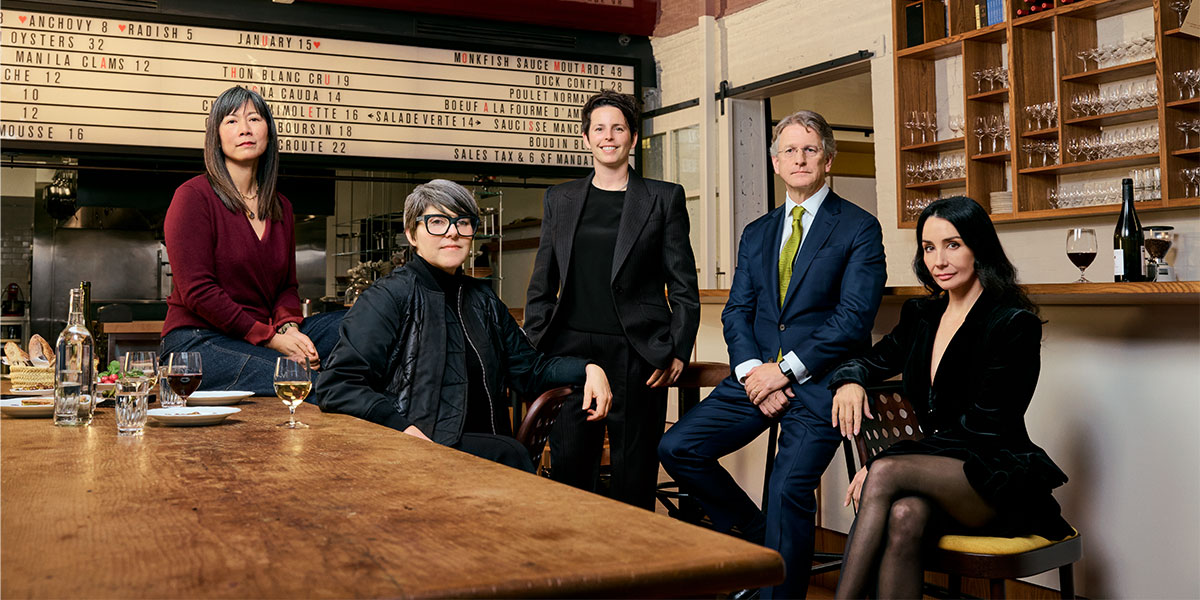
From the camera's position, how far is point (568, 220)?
9.95ft

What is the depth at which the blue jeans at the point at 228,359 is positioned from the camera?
2.47 meters

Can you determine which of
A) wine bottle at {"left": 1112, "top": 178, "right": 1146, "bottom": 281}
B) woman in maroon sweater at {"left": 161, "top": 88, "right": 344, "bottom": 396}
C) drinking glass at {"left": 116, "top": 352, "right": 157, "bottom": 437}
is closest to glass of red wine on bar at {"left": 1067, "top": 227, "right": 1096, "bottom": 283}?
wine bottle at {"left": 1112, "top": 178, "right": 1146, "bottom": 281}

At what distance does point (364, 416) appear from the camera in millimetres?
2094

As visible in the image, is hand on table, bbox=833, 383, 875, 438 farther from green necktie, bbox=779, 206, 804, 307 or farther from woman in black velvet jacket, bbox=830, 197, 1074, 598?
green necktie, bbox=779, 206, 804, 307

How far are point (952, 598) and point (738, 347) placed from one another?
907 mm

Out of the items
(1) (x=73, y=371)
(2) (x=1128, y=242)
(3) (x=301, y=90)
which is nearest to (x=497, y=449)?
(1) (x=73, y=371)

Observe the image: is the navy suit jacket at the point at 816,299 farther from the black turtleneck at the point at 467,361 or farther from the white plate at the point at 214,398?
the white plate at the point at 214,398

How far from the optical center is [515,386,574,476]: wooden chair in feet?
7.55

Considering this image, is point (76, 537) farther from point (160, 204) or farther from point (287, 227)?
point (160, 204)

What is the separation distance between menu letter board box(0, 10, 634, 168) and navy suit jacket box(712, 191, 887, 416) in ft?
11.1

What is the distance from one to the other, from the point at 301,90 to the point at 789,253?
3.73 meters

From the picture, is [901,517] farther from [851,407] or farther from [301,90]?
[301,90]

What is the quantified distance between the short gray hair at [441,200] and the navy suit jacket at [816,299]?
0.98m

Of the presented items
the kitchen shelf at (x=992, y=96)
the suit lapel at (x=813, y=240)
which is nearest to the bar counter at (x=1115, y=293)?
the suit lapel at (x=813, y=240)
